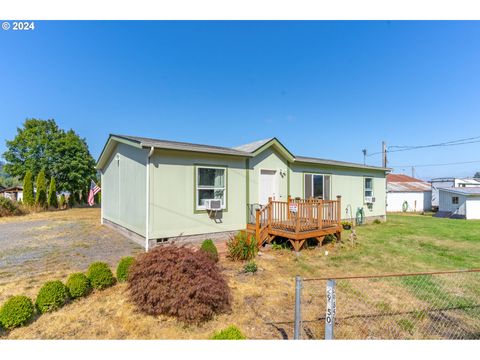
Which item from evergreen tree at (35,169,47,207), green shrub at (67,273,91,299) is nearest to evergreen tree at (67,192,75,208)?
evergreen tree at (35,169,47,207)

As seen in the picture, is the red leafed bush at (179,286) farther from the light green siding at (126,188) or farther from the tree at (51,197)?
the tree at (51,197)

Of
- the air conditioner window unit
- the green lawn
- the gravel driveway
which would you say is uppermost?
the air conditioner window unit

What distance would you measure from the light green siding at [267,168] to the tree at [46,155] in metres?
21.7

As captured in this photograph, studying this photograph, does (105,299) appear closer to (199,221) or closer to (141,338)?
(141,338)

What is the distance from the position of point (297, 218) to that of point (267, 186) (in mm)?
2502

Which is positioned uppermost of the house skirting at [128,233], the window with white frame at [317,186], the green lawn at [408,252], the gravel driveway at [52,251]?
the window with white frame at [317,186]

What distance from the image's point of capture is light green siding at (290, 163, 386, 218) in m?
9.98

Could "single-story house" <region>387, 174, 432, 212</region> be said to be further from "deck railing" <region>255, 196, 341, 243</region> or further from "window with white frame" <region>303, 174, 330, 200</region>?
"deck railing" <region>255, 196, 341, 243</region>

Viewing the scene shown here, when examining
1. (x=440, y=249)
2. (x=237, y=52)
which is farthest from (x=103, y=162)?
(x=440, y=249)

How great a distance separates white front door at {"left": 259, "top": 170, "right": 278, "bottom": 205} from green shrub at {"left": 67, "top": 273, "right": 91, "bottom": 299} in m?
5.98

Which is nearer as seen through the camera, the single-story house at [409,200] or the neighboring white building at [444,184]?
the neighboring white building at [444,184]

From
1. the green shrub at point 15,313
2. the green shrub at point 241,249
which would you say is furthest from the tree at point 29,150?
the green shrub at point 15,313

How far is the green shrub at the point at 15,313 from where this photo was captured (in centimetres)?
298
